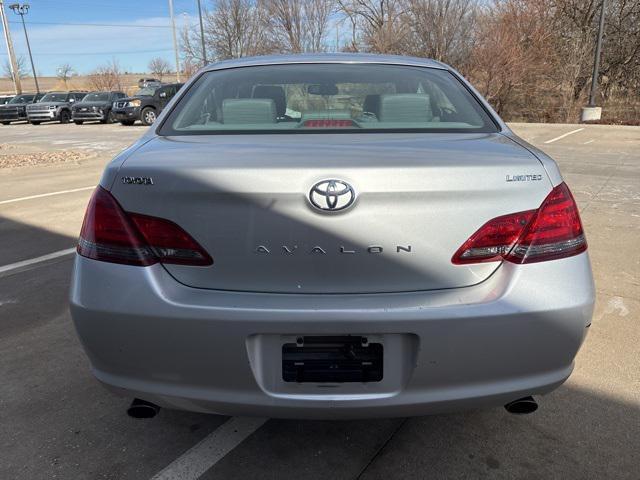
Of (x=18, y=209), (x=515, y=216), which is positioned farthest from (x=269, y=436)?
(x=18, y=209)

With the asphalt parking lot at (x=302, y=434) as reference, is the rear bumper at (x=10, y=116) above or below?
below

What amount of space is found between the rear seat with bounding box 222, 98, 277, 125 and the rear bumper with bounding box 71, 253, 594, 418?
1.00m

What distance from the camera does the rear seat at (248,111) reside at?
2.41 m

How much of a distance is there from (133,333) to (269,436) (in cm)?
89

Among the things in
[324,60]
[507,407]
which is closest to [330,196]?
[507,407]

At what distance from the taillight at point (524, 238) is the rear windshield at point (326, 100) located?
0.68m

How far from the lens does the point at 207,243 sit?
1653mm

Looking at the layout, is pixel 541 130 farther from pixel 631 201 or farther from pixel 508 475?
pixel 508 475

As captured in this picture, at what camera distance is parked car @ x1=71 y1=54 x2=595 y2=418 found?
160cm

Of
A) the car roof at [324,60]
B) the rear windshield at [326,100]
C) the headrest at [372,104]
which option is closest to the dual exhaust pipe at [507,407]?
the rear windshield at [326,100]

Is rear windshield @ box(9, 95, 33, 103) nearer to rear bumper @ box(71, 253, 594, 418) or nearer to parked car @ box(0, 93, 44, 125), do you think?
parked car @ box(0, 93, 44, 125)

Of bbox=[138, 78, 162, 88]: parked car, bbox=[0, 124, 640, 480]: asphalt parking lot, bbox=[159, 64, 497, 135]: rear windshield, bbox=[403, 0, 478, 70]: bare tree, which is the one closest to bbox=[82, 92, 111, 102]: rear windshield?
bbox=[138, 78, 162, 88]: parked car

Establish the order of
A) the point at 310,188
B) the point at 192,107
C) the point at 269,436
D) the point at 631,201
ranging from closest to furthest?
the point at 310,188
the point at 269,436
the point at 192,107
the point at 631,201

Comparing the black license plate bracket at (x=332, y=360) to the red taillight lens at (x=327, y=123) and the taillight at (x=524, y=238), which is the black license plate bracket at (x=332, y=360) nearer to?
the taillight at (x=524, y=238)
